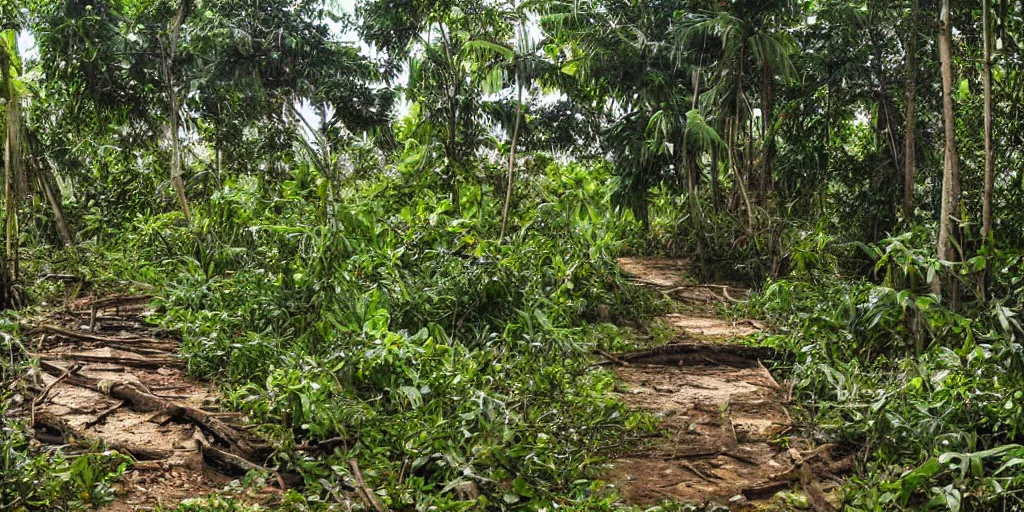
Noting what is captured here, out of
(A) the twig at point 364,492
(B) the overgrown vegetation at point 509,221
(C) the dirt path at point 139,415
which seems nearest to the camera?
(A) the twig at point 364,492

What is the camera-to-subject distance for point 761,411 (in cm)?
462

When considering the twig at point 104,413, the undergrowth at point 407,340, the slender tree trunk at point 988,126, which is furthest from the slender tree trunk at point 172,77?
the slender tree trunk at point 988,126

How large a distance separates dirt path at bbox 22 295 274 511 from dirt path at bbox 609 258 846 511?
5.20 feet

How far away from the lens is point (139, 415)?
3678mm

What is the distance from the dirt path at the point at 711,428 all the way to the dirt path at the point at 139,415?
1585 mm

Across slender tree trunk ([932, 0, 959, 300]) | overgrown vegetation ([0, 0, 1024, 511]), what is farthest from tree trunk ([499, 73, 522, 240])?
slender tree trunk ([932, 0, 959, 300])

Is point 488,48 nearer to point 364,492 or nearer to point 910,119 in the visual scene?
point 910,119

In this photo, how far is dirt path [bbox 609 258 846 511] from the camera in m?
3.57

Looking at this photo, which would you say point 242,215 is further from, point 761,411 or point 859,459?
point 859,459

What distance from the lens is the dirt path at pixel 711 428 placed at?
141 inches

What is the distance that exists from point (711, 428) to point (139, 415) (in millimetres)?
2637

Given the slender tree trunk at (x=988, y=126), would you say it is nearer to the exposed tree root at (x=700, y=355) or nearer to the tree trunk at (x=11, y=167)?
the exposed tree root at (x=700, y=355)

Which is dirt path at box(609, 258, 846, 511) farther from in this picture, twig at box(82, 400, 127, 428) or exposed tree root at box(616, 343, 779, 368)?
twig at box(82, 400, 127, 428)

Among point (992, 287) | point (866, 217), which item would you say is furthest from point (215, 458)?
point (866, 217)
